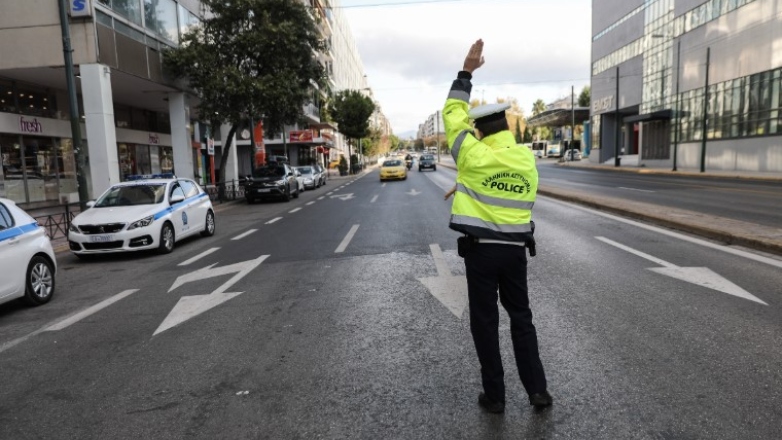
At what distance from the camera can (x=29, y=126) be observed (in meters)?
19.9

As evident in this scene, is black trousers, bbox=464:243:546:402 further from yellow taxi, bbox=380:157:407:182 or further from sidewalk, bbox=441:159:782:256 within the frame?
yellow taxi, bbox=380:157:407:182

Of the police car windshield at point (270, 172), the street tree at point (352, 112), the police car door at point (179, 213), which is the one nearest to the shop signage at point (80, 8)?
the police car door at point (179, 213)

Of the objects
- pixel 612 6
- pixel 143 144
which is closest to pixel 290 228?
pixel 143 144

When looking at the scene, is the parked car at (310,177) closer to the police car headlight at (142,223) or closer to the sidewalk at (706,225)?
the sidewalk at (706,225)

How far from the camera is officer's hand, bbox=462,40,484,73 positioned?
11.4ft

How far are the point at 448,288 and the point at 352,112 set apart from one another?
2153 inches

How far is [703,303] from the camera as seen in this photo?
546 cm

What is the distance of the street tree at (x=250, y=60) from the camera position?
2077cm

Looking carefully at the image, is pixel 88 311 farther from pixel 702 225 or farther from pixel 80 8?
pixel 80 8

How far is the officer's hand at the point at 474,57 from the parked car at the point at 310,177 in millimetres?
29079

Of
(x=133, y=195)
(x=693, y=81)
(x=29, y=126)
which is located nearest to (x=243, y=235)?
(x=133, y=195)

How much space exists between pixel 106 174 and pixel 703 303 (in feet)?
55.7

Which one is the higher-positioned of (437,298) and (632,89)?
(632,89)

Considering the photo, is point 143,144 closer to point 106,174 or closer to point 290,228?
point 106,174
